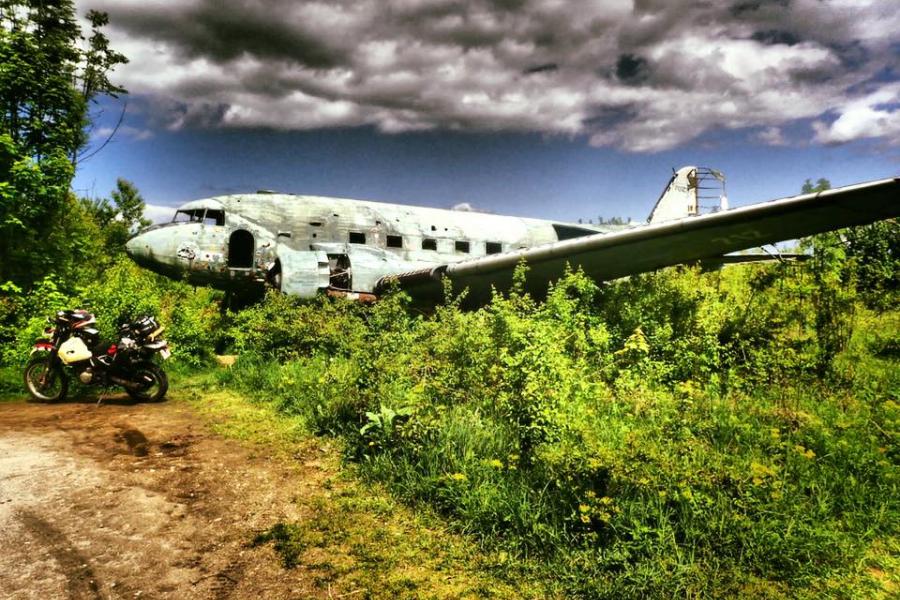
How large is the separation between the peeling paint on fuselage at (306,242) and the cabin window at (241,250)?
27 millimetres

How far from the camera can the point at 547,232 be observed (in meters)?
Answer: 16.0

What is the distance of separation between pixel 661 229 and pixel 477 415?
19.5ft

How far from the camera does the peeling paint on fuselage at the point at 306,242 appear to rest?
11.1 metres

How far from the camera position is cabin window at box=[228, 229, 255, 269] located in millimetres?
12156

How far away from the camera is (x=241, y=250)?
41.5 ft

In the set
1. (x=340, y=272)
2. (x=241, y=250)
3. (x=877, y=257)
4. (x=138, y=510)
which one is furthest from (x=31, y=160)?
(x=877, y=257)

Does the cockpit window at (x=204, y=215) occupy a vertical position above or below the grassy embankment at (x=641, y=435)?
above

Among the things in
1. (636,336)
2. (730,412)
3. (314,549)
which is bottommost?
(314,549)

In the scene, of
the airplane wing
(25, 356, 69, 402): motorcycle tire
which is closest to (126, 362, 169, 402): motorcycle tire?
(25, 356, 69, 402): motorcycle tire

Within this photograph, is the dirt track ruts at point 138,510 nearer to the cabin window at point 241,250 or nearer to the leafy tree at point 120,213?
the cabin window at point 241,250

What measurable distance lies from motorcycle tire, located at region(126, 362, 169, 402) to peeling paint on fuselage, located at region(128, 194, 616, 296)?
353cm

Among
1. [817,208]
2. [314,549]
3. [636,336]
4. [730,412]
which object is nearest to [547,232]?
[817,208]

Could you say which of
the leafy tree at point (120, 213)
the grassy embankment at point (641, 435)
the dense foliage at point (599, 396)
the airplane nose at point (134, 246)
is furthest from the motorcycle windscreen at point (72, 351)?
the leafy tree at point (120, 213)

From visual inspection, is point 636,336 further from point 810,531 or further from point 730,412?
point 810,531
